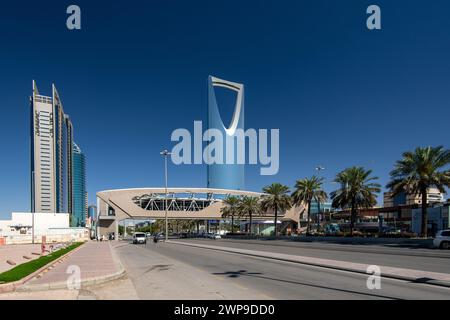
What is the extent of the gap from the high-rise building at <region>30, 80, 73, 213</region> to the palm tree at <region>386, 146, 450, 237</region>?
12130 cm

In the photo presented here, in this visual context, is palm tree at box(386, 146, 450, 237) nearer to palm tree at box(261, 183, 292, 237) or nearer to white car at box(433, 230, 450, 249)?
white car at box(433, 230, 450, 249)

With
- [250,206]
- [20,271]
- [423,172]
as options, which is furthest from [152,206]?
[20,271]

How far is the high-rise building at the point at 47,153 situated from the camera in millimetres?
142125

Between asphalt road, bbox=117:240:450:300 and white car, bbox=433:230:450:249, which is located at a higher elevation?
asphalt road, bbox=117:240:450:300

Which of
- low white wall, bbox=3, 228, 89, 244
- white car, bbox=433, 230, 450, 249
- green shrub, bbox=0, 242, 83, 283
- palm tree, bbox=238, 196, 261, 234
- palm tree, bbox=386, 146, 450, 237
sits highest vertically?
palm tree, bbox=386, 146, 450, 237

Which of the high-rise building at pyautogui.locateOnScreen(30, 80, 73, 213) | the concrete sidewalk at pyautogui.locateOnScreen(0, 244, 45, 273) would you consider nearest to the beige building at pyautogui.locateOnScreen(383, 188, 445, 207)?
the concrete sidewalk at pyautogui.locateOnScreen(0, 244, 45, 273)

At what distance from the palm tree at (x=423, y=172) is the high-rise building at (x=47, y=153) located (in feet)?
398

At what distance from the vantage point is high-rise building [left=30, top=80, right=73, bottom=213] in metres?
142

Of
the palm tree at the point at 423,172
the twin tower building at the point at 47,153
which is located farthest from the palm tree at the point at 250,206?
the twin tower building at the point at 47,153

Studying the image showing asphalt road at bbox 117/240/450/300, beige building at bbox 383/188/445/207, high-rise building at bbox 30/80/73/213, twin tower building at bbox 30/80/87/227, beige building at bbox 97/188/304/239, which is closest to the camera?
asphalt road at bbox 117/240/450/300

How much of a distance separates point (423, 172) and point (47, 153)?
13596cm
